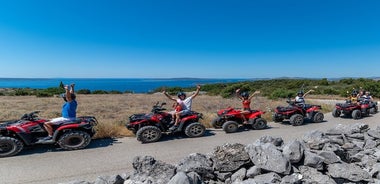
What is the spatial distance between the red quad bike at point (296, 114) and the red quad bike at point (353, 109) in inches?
90.2

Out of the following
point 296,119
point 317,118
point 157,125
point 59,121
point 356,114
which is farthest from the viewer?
point 356,114

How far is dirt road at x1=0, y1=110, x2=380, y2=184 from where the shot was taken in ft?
17.4

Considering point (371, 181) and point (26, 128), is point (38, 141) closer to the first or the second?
point (26, 128)

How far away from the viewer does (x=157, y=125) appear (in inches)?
327

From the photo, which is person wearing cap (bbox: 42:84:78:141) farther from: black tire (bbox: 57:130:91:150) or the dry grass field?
the dry grass field

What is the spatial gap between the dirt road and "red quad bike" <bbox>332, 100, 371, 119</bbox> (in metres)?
5.82

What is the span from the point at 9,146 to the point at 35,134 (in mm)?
652

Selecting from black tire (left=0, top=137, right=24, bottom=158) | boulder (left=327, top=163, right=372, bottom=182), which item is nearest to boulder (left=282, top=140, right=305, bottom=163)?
boulder (left=327, top=163, right=372, bottom=182)

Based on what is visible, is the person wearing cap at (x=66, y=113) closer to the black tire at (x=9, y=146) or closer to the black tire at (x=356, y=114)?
the black tire at (x=9, y=146)

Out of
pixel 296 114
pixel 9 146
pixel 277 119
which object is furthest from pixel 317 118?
pixel 9 146

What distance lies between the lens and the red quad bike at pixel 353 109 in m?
13.2

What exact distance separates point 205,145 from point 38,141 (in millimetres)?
4498

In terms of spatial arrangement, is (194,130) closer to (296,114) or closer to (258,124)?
(258,124)

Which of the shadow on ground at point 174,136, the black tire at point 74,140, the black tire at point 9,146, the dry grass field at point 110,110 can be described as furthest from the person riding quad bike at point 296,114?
the black tire at point 9,146
